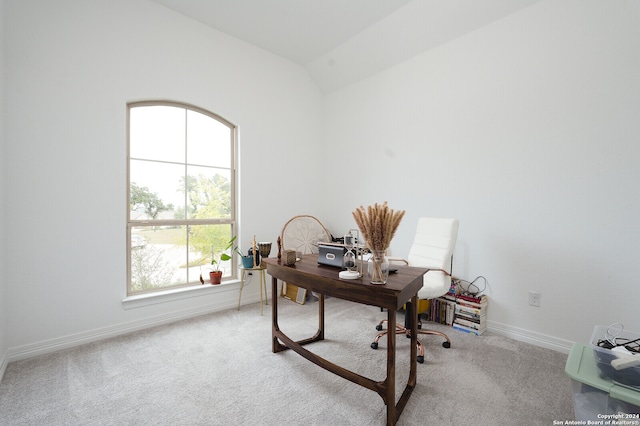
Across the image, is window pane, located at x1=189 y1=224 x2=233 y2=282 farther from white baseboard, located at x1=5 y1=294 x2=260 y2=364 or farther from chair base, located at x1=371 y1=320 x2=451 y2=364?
chair base, located at x1=371 y1=320 x2=451 y2=364

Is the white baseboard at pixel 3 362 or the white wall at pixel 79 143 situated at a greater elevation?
the white wall at pixel 79 143

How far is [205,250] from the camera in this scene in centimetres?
341

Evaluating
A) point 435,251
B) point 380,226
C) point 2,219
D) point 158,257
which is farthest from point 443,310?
point 2,219

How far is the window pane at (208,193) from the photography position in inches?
130

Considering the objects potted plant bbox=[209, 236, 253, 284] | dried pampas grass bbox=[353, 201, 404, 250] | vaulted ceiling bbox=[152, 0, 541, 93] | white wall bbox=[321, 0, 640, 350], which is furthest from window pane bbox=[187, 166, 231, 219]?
dried pampas grass bbox=[353, 201, 404, 250]

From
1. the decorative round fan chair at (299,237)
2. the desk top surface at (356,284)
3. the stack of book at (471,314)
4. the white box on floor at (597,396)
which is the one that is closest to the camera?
the white box on floor at (597,396)

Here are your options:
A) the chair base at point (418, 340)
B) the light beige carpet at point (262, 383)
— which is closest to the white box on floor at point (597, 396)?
the light beige carpet at point (262, 383)

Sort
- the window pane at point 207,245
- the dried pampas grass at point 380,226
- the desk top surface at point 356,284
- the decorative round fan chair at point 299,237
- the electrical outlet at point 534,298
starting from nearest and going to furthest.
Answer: the desk top surface at point 356,284 → the dried pampas grass at point 380,226 → the electrical outlet at point 534,298 → the window pane at point 207,245 → the decorative round fan chair at point 299,237

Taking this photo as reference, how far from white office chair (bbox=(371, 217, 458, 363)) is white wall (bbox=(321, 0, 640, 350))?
1.67ft

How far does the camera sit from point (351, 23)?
3.28 metres

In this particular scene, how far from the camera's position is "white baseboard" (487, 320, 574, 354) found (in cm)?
243

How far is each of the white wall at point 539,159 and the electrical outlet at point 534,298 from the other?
1.7 inches

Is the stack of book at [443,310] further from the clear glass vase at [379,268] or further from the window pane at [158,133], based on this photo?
the window pane at [158,133]

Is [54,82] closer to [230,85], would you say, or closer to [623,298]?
[230,85]
